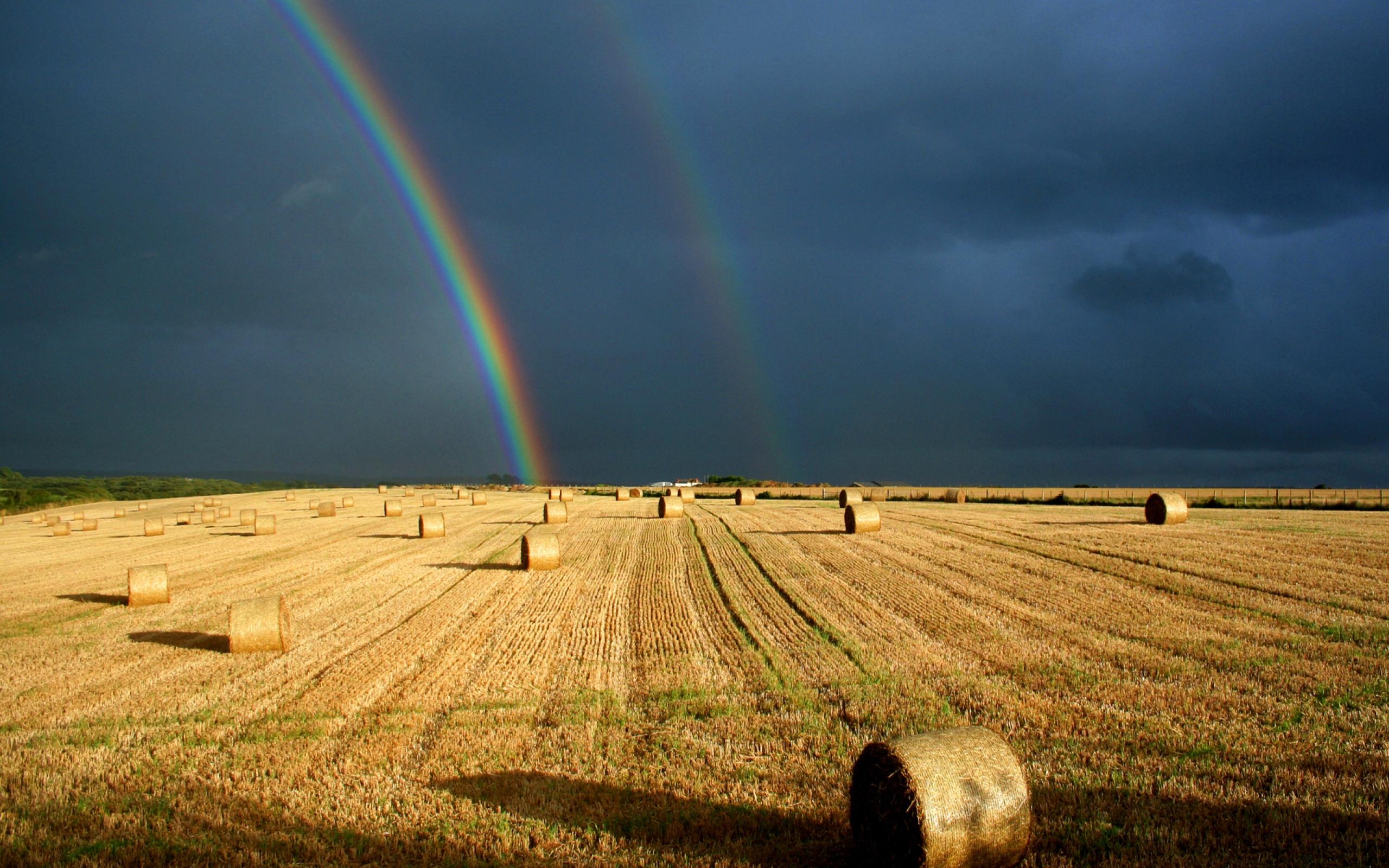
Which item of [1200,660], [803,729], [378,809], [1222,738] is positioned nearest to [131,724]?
[378,809]

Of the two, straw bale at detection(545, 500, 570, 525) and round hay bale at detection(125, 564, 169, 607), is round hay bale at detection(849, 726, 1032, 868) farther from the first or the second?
straw bale at detection(545, 500, 570, 525)

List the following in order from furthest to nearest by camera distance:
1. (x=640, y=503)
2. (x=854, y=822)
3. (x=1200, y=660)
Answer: (x=640, y=503) < (x=1200, y=660) < (x=854, y=822)

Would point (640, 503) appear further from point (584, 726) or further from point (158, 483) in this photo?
point (158, 483)

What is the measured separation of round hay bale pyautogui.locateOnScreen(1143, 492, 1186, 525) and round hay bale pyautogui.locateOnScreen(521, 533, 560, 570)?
1900 cm

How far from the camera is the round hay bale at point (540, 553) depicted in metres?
18.4

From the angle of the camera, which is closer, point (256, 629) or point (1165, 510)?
point (256, 629)

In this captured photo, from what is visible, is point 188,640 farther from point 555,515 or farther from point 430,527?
point 555,515

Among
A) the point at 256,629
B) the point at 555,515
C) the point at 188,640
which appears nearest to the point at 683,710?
the point at 256,629

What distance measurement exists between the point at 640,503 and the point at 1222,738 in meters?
41.8

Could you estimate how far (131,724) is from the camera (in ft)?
27.2

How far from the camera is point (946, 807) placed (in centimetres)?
502

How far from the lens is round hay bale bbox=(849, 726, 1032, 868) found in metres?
4.98

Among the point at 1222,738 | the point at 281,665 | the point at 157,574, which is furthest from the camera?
the point at 157,574

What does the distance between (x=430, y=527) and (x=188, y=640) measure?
15.4 meters
